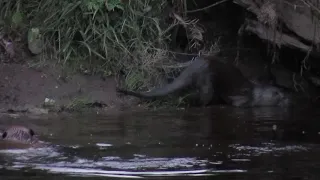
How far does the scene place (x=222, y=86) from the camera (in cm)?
801

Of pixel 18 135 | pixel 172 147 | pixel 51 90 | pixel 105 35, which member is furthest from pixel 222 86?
pixel 18 135

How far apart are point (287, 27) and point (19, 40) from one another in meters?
3.65

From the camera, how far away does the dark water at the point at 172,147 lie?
427 centimetres

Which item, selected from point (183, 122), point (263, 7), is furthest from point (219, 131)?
point (263, 7)

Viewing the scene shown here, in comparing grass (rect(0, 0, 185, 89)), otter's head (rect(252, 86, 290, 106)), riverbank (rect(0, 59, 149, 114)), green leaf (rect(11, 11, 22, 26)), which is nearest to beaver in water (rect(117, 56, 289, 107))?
otter's head (rect(252, 86, 290, 106))

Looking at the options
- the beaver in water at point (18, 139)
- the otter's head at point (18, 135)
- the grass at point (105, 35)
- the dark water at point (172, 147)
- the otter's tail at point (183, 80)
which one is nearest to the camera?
the dark water at point (172, 147)

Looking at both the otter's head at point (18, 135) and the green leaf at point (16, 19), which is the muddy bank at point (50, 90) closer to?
the green leaf at point (16, 19)

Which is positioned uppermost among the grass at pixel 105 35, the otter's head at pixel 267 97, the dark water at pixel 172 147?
the grass at pixel 105 35

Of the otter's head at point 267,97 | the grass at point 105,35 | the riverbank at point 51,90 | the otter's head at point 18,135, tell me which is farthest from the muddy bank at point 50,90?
the otter's head at point 18,135

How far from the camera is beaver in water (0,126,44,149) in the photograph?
17.0 ft

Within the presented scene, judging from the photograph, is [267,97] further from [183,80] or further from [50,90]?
[50,90]

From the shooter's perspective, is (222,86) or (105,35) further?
(105,35)

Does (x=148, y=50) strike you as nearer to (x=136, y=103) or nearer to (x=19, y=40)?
(x=136, y=103)

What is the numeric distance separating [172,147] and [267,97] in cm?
319
